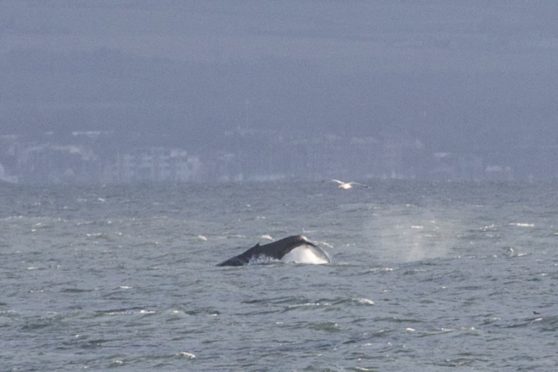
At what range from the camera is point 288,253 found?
1917 inches

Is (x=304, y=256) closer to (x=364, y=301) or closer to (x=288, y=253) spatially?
(x=288, y=253)

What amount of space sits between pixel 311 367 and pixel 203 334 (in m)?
5.01

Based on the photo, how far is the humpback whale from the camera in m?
48.6

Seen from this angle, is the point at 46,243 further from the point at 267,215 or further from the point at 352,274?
the point at 267,215

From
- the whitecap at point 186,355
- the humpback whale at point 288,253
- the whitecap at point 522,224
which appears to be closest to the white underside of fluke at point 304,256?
the humpback whale at point 288,253

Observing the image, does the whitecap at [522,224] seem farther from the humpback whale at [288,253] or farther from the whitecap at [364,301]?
the whitecap at [364,301]

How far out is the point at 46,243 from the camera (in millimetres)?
67375

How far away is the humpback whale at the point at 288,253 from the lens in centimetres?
4859

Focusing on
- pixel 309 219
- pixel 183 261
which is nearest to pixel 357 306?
pixel 183 261

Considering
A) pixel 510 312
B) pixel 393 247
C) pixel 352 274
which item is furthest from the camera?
pixel 393 247

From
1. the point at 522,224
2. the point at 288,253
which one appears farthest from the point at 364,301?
the point at 522,224

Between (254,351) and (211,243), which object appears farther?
(211,243)

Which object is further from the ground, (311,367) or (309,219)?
(309,219)

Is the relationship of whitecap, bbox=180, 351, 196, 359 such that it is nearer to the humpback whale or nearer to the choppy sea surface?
the choppy sea surface
